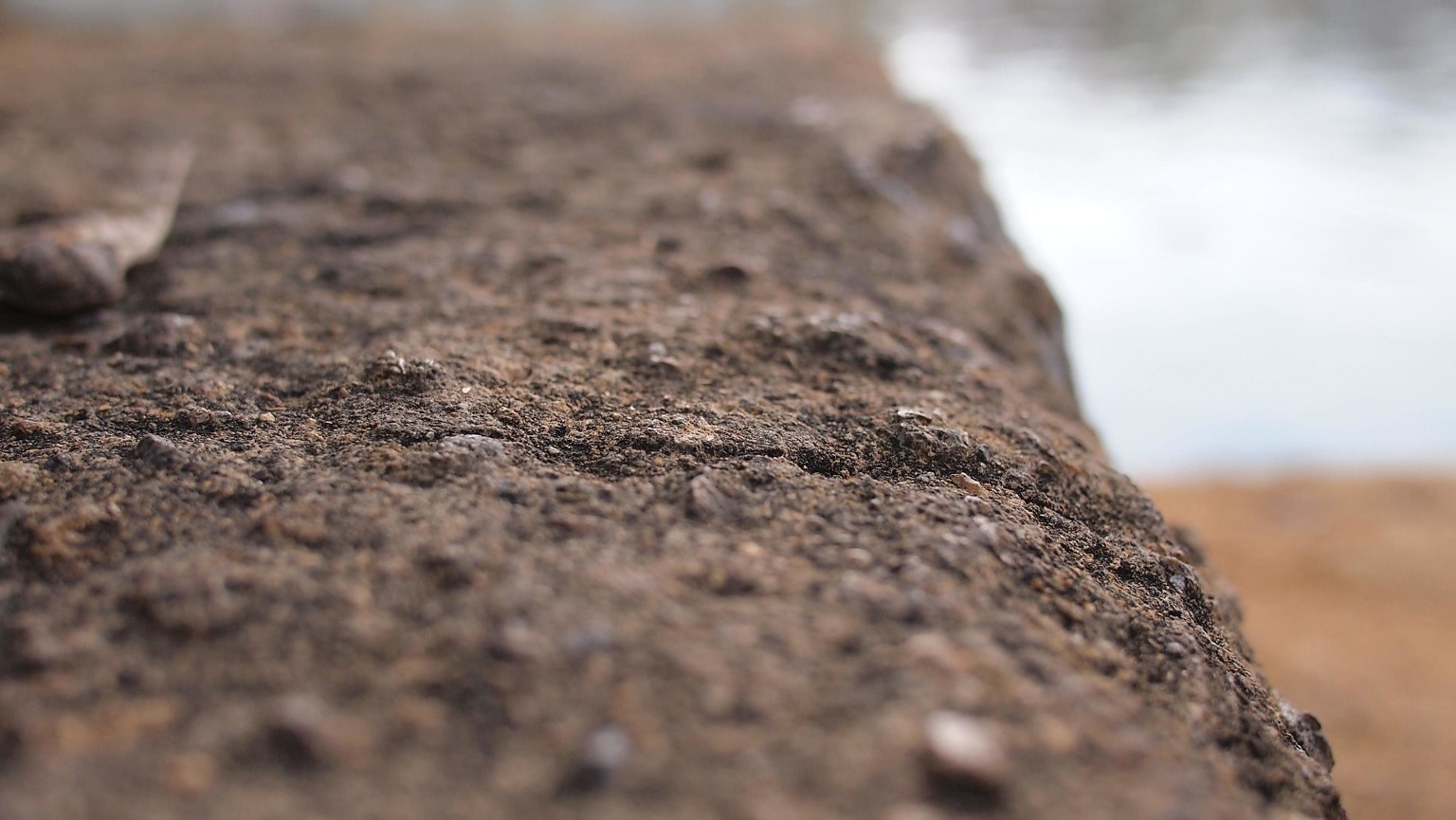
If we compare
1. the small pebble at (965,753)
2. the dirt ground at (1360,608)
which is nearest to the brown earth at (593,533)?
the small pebble at (965,753)

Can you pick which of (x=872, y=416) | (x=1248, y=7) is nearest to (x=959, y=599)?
(x=872, y=416)

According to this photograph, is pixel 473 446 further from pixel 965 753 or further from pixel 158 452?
pixel 965 753

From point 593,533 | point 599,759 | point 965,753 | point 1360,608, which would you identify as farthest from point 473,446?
point 1360,608

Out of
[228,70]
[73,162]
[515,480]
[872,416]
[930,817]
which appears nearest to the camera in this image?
[930,817]

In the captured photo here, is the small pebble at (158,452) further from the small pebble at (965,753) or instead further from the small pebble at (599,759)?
the small pebble at (965,753)

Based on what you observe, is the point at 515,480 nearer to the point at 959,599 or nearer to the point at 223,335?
the point at 959,599
